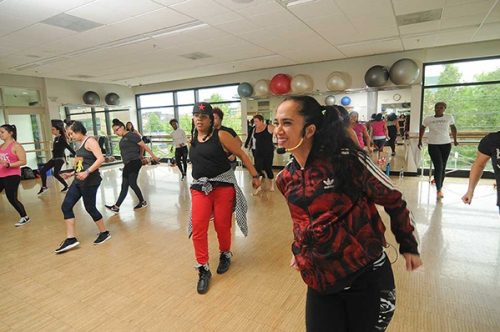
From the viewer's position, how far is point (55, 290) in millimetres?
2631

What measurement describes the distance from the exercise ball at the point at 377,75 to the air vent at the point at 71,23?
5.76 metres

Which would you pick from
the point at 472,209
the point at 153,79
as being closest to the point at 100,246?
the point at 472,209

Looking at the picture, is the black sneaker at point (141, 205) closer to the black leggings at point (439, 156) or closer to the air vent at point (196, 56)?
the air vent at point (196, 56)

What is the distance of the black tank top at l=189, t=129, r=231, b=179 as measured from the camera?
8.26 feet

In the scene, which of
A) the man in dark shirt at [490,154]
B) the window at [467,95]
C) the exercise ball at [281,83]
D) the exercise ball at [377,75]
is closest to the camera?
the man in dark shirt at [490,154]

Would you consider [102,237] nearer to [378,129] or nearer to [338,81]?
[378,129]

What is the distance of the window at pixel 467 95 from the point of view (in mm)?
6570

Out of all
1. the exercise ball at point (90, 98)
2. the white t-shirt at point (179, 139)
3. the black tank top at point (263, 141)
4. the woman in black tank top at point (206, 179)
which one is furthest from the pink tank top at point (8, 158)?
the exercise ball at point (90, 98)

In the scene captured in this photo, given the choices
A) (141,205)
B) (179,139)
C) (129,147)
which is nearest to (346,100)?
(179,139)

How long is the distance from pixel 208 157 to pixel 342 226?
160cm

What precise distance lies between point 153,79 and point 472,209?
31.2 ft

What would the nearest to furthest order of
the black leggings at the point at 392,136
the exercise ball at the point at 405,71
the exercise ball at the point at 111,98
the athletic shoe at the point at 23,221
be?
the athletic shoe at the point at 23,221, the exercise ball at the point at 405,71, the black leggings at the point at 392,136, the exercise ball at the point at 111,98

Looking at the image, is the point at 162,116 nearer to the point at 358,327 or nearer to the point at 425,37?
the point at 425,37

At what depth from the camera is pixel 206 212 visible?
254 cm
